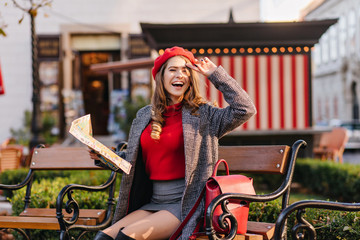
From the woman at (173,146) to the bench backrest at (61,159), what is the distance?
1004 millimetres

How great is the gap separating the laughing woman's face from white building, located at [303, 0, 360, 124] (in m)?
42.1

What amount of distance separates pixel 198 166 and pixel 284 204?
0.64 meters

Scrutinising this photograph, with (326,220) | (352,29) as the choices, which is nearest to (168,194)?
(326,220)

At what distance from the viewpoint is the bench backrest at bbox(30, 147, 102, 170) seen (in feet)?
15.0

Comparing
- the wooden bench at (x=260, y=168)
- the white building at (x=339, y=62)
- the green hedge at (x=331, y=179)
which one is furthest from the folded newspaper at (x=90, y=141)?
the white building at (x=339, y=62)

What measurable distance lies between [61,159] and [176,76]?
1.72 meters

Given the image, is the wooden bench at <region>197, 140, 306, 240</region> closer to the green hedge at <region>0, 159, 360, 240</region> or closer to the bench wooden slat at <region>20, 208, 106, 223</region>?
the green hedge at <region>0, 159, 360, 240</region>

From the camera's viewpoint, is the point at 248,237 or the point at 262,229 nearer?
the point at 248,237

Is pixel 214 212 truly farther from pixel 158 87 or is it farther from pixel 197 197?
pixel 158 87

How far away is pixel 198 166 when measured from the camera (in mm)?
3387

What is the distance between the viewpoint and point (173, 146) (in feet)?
11.3

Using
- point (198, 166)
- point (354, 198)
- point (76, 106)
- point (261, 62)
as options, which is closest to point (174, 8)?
point (76, 106)

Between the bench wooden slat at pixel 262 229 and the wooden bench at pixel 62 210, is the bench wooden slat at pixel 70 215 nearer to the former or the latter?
the wooden bench at pixel 62 210

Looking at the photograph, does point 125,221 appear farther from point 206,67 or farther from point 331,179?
point 331,179
